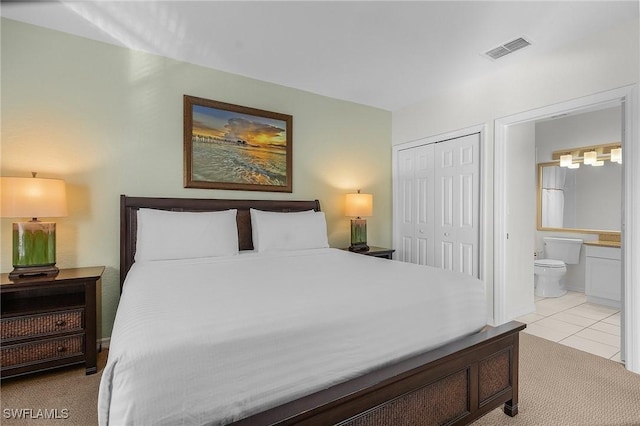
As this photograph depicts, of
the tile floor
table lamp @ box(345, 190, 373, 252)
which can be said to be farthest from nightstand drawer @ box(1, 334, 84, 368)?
the tile floor

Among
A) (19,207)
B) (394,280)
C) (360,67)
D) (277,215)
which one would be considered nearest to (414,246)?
(277,215)

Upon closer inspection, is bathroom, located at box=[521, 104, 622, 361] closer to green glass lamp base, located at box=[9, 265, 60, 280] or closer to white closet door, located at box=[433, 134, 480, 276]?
white closet door, located at box=[433, 134, 480, 276]

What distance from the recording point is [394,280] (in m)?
1.82

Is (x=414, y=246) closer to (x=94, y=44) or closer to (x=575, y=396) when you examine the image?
(x=575, y=396)

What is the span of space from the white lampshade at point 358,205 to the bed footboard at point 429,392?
89.7 inches

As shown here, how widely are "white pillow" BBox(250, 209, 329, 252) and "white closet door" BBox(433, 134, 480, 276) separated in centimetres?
159

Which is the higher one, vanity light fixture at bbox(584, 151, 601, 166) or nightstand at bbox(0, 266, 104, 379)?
vanity light fixture at bbox(584, 151, 601, 166)

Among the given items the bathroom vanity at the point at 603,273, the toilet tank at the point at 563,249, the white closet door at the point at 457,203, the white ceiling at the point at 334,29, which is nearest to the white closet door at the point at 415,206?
the white closet door at the point at 457,203

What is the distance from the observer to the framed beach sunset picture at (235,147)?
323cm

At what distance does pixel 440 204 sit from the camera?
4027mm

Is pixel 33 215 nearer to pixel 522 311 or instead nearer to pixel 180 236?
pixel 180 236

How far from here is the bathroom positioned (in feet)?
12.8

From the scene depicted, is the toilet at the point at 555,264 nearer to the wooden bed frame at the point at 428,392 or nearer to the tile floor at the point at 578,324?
the tile floor at the point at 578,324

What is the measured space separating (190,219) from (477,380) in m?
2.36
